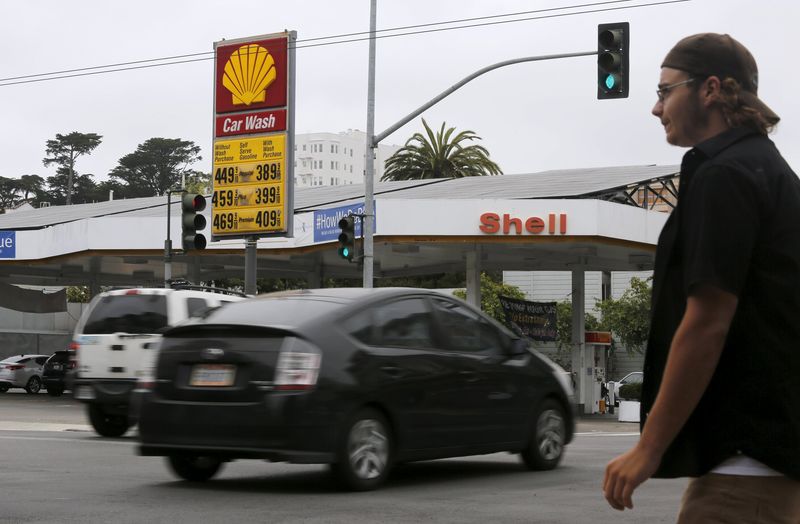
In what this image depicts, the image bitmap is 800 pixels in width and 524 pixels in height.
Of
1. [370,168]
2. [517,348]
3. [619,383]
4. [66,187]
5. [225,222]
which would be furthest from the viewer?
[66,187]

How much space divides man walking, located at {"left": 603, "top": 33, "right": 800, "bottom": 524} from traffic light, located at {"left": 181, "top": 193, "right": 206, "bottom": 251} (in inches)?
781

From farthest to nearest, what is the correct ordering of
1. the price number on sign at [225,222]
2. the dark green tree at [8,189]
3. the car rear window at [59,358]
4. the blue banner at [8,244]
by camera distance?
1. the dark green tree at [8,189]
2. the car rear window at [59,358]
3. the blue banner at [8,244]
4. the price number on sign at [225,222]

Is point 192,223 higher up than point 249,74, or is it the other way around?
point 249,74

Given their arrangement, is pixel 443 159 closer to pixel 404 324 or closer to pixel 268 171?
pixel 268 171

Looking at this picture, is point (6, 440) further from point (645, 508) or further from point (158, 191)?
point (158, 191)

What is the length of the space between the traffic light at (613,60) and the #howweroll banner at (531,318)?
12.2m

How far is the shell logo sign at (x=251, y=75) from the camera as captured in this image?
27.4 metres

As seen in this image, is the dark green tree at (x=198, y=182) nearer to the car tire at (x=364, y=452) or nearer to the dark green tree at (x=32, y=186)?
the dark green tree at (x=32, y=186)

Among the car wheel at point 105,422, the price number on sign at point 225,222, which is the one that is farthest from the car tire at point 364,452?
the price number on sign at point 225,222

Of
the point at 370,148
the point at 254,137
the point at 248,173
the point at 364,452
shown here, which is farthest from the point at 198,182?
the point at 364,452

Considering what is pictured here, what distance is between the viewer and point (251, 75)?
91.4 ft

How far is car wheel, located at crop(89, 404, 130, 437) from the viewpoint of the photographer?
17.3 meters

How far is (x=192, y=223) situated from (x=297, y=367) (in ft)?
44.6

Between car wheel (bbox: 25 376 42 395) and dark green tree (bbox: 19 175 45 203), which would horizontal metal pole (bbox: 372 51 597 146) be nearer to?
car wheel (bbox: 25 376 42 395)
